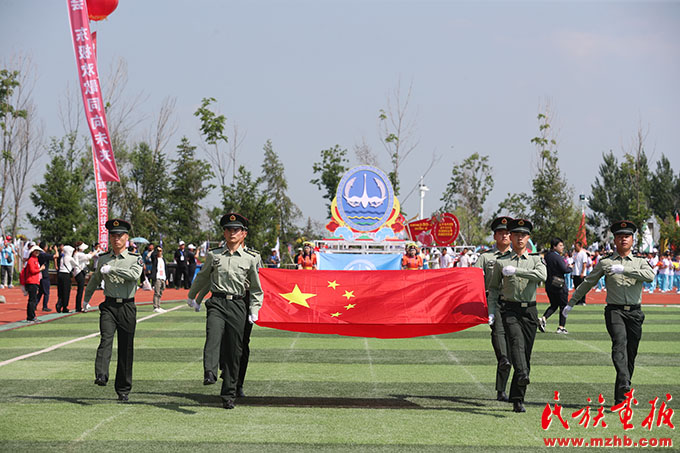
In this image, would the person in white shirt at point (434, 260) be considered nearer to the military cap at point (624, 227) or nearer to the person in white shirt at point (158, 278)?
the person in white shirt at point (158, 278)

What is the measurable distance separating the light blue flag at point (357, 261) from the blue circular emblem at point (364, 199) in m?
2.32

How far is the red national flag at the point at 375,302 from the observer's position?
10.3 meters

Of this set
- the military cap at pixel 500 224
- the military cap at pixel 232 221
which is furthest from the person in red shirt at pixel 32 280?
the military cap at pixel 500 224

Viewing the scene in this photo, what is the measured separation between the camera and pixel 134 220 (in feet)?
170

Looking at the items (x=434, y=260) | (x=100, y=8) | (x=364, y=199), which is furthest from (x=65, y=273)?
(x=434, y=260)

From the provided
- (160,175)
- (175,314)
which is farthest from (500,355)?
(160,175)

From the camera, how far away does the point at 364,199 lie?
1483 inches

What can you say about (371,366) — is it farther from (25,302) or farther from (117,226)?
(25,302)

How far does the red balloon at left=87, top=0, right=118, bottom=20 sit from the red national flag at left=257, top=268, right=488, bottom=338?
17955 mm

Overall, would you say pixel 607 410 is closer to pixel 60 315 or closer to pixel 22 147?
pixel 60 315

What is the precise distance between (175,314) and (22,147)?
98.0 feet

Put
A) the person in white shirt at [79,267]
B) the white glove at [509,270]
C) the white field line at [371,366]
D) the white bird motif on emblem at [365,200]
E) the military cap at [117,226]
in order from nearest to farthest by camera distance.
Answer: the white glove at [509,270] → the military cap at [117,226] → the white field line at [371,366] → the person in white shirt at [79,267] → the white bird motif on emblem at [365,200]

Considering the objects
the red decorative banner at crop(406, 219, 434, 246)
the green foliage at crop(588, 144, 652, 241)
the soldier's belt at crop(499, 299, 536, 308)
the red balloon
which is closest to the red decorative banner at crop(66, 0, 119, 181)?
the red balloon

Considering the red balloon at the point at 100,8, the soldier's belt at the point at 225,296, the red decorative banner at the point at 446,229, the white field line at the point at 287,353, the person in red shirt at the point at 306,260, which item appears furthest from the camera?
the red decorative banner at the point at 446,229
